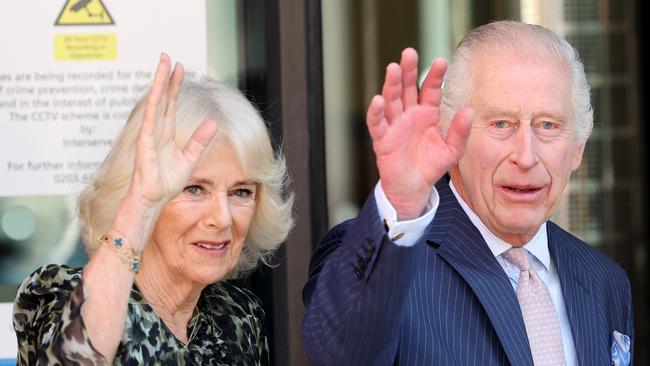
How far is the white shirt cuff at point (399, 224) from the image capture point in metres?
2.23

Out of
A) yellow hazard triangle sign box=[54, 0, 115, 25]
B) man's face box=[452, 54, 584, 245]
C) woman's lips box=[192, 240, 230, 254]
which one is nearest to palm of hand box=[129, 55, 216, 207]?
woman's lips box=[192, 240, 230, 254]

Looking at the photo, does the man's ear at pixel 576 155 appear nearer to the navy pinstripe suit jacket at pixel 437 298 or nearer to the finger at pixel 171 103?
the navy pinstripe suit jacket at pixel 437 298

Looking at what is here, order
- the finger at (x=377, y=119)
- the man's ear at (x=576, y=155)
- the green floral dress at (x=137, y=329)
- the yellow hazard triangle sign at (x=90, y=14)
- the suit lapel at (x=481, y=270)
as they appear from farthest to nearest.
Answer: the yellow hazard triangle sign at (x=90, y=14), the man's ear at (x=576, y=155), the suit lapel at (x=481, y=270), the green floral dress at (x=137, y=329), the finger at (x=377, y=119)

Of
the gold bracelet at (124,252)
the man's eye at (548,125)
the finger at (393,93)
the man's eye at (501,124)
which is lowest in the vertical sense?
the gold bracelet at (124,252)

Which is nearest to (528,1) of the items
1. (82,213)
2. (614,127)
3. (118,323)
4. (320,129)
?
(614,127)

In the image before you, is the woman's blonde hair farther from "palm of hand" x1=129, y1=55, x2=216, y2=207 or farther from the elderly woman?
"palm of hand" x1=129, y1=55, x2=216, y2=207

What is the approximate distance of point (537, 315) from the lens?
2811 millimetres

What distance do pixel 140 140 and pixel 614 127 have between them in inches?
234

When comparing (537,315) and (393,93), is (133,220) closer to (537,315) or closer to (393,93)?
(393,93)

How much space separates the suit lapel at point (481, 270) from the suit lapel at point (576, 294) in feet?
0.73

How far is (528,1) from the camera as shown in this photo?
292 inches

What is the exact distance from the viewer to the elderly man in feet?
7.61

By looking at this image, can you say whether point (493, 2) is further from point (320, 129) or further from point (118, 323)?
point (118, 323)

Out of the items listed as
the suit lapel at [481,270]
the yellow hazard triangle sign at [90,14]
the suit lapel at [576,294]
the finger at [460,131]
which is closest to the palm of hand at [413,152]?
the finger at [460,131]
